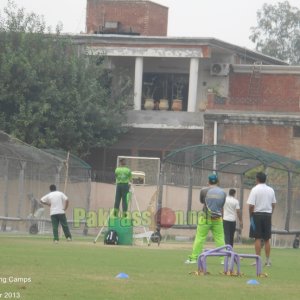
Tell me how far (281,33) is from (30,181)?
179 ft

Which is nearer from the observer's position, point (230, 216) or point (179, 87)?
point (230, 216)

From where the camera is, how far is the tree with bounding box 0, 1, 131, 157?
48938 mm

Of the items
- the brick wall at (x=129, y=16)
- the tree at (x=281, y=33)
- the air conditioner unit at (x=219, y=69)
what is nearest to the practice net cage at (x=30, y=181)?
the air conditioner unit at (x=219, y=69)

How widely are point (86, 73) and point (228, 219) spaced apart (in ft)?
85.6

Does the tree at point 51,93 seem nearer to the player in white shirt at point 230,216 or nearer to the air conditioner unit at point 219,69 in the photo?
the air conditioner unit at point 219,69

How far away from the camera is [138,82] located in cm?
5462

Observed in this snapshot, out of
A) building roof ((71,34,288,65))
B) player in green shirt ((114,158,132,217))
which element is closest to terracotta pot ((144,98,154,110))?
building roof ((71,34,288,65))

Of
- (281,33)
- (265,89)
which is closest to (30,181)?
(265,89)

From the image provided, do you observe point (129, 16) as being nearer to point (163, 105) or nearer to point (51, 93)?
point (163, 105)

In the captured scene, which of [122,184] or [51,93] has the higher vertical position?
[51,93]

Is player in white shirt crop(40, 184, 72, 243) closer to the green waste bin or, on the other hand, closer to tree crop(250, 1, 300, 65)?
the green waste bin

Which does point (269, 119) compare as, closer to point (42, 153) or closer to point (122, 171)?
point (42, 153)

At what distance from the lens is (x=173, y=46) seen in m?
54.0

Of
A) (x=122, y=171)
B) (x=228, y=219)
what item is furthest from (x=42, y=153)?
(x=228, y=219)
